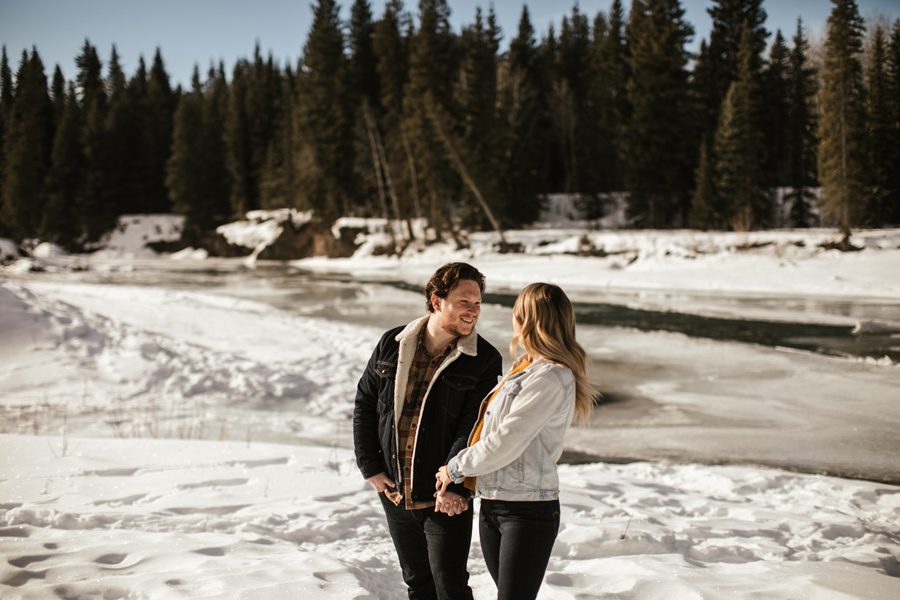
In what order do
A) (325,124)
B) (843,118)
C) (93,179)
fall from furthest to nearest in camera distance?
(93,179) < (325,124) < (843,118)

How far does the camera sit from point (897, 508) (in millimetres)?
5332

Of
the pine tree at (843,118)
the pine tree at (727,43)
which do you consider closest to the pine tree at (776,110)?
the pine tree at (727,43)

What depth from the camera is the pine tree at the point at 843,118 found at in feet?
86.6

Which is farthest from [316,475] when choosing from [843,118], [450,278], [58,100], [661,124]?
[58,100]

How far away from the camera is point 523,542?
240 cm

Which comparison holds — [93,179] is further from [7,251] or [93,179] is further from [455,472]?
[455,472]

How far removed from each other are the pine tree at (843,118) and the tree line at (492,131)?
89 mm

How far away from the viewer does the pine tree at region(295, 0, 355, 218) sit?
49.1 metres

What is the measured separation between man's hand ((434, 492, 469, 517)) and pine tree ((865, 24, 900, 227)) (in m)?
29.1

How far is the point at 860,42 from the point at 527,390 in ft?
105

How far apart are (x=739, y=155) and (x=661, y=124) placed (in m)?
7.47

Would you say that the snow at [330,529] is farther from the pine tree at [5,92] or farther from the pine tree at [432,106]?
the pine tree at [432,106]

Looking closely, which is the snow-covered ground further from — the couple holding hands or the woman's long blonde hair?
A: the woman's long blonde hair

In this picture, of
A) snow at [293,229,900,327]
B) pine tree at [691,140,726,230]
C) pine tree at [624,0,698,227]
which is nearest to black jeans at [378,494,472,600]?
snow at [293,229,900,327]
